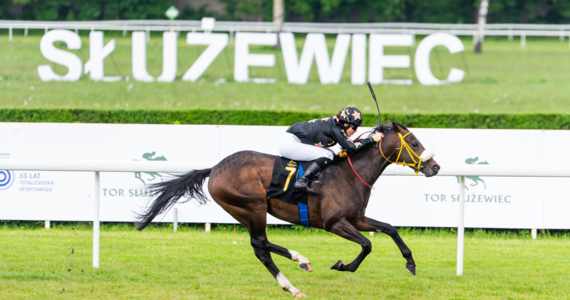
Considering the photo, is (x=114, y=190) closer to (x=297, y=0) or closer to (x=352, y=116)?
(x=352, y=116)

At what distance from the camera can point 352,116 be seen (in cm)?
454

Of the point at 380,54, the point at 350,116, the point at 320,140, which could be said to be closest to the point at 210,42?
the point at 380,54

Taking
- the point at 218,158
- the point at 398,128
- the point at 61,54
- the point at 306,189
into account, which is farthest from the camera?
the point at 61,54

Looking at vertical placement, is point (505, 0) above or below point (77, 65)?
above

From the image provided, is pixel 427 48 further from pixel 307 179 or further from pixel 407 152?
pixel 307 179

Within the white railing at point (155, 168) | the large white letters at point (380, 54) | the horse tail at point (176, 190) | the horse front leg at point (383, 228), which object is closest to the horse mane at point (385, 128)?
the white railing at point (155, 168)

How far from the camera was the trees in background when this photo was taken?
97.5 ft

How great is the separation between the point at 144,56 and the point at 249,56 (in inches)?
98.3

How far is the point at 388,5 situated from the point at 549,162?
2537 cm

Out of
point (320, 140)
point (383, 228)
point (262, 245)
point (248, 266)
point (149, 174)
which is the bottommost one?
point (248, 266)

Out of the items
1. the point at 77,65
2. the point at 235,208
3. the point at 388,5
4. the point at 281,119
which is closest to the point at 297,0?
the point at 388,5

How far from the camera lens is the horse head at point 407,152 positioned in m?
4.48

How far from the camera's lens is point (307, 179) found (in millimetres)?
4449

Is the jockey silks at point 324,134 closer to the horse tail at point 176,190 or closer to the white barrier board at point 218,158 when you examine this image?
the horse tail at point 176,190
